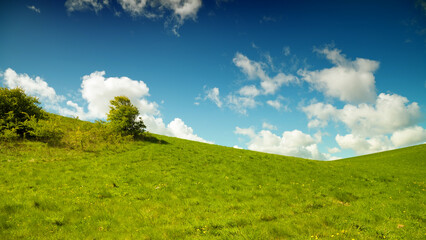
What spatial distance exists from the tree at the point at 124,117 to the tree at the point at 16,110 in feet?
31.8

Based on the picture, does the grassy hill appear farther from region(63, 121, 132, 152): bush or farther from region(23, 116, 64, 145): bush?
region(23, 116, 64, 145): bush

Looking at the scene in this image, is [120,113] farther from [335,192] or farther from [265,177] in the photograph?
[335,192]

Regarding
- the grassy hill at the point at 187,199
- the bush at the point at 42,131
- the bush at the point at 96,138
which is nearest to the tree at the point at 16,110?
the bush at the point at 42,131

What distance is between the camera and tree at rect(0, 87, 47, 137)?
25016 millimetres

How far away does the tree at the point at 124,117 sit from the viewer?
32.8 metres

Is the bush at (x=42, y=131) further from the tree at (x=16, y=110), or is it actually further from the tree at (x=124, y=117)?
the tree at (x=124, y=117)

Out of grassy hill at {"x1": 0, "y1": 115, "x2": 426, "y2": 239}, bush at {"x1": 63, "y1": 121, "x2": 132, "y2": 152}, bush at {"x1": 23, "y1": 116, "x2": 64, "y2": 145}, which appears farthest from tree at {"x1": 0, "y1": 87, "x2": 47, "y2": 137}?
bush at {"x1": 63, "y1": 121, "x2": 132, "y2": 152}

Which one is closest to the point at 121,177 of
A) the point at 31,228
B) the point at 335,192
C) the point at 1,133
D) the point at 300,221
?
the point at 31,228

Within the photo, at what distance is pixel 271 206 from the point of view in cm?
1451

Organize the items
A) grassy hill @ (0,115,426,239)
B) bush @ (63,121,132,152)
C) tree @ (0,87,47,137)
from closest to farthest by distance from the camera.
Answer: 1. grassy hill @ (0,115,426,239)
2. tree @ (0,87,47,137)
3. bush @ (63,121,132,152)

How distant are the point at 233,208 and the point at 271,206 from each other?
2.88m

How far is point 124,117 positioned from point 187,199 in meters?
22.9

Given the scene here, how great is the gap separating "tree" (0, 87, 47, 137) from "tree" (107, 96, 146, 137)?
31.8ft

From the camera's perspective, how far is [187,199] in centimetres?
1516
